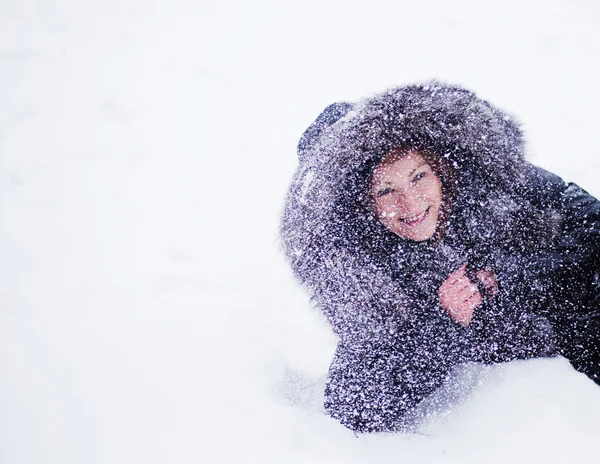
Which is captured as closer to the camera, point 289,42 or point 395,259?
point 395,259

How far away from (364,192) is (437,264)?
A: 0.28 metres

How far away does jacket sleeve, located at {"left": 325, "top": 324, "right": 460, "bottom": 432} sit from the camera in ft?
3.44

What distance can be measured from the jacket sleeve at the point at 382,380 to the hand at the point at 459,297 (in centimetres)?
10

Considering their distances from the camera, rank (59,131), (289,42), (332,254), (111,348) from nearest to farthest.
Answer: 1. (332,254)
2. (111,348)
3. (59,131)
4. (289,42)

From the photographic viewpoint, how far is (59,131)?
1.83 m

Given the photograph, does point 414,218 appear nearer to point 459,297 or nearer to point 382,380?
point 459,297

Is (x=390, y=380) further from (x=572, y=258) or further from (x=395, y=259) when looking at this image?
(x=572, y=258)

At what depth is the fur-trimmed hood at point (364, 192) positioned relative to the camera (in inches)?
37.6

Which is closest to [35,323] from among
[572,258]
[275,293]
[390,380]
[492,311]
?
[275,293]

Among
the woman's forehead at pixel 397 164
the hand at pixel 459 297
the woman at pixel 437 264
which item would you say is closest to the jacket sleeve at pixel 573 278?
the woman at pixel 437 264

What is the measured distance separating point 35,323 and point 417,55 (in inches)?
72.9

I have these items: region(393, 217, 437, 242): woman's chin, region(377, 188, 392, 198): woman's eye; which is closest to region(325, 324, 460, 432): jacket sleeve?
region(393, 217, 437, 242): woman's chin

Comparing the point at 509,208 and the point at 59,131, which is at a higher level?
the point at 59,131

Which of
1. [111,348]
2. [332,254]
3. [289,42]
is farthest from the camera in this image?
[289,42]
